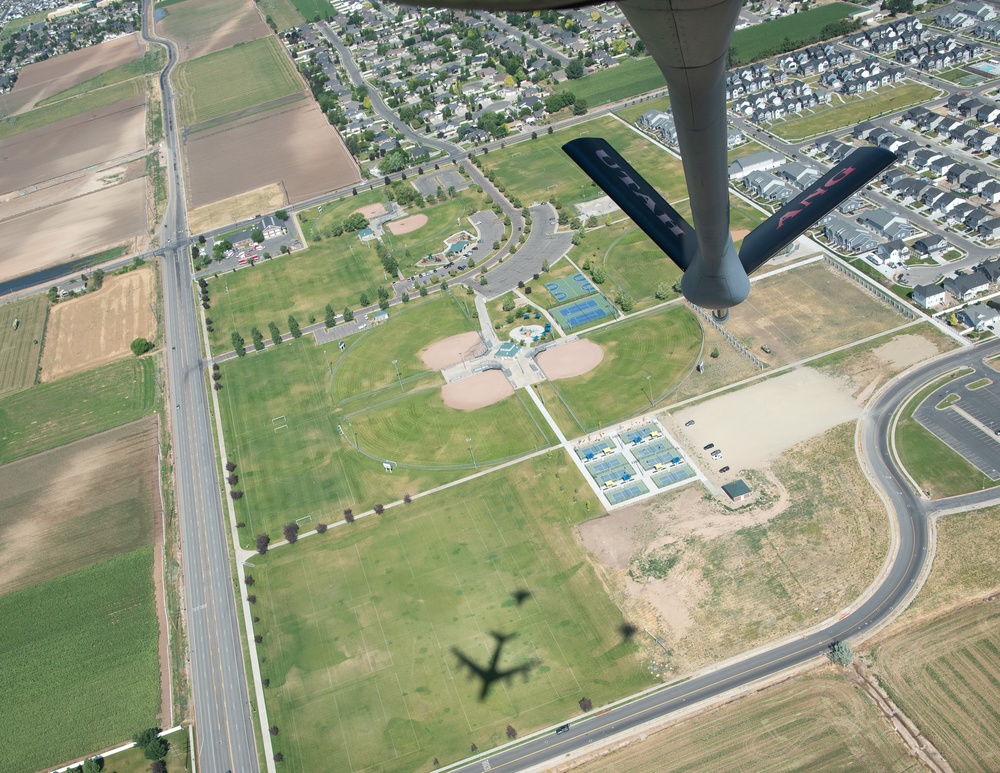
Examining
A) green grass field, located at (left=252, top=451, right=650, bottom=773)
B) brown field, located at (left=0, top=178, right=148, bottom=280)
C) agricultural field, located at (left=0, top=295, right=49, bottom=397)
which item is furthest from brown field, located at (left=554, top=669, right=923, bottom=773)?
brown field, located at (left=0, top=178, right=148, bottom=280)

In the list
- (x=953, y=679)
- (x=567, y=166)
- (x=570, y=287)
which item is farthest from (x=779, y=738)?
(x=567, y=166)

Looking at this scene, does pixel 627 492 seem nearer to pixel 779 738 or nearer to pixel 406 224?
pixel 779 738

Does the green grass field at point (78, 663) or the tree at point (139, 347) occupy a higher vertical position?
the tree at point (139, 347)

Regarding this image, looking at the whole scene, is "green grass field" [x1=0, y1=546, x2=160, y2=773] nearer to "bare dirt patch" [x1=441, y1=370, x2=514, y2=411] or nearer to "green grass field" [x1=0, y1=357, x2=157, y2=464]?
"green grass field" [x1=0, y1=357, x2=157, y2=464]

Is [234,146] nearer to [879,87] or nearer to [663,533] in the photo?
[879,87]

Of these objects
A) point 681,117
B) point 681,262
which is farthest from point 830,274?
point 681,117

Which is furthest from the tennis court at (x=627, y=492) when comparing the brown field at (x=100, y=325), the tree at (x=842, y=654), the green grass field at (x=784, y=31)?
the green grass field at (x=784, y=31)

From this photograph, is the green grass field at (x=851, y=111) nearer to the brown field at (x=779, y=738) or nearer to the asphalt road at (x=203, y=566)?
the brown field at (x=779, y=738)

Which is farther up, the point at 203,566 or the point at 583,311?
the point at 203,566
